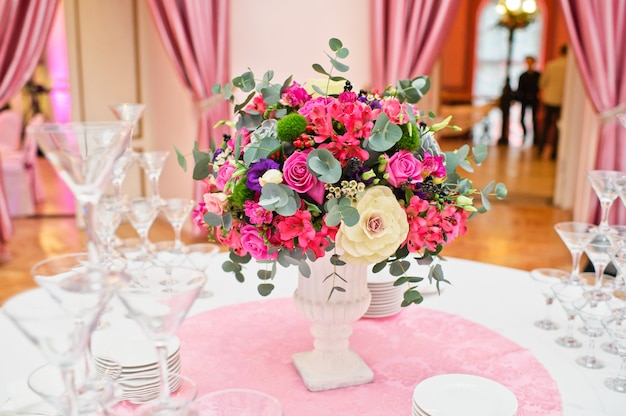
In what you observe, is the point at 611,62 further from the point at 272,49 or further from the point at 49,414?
the point at 49,414

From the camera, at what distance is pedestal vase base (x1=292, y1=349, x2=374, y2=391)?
1370 mm

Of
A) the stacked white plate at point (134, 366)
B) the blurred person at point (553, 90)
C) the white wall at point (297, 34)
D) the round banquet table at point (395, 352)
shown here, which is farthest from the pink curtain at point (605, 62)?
the blurred person at point (553, 90)

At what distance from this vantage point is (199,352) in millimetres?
1562

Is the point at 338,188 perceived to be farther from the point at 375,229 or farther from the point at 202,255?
the point at 202,255

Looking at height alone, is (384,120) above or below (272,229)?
above

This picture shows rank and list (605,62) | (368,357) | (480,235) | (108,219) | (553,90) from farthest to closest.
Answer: (553,90), (480,235), (605,62), (108,219), (368,357)

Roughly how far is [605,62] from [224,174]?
372cm

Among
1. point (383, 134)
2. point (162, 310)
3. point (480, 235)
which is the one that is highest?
point (383, 134)

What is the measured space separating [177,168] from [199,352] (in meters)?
3.92

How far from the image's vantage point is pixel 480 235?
520cm

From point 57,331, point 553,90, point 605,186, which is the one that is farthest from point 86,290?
point 553,90

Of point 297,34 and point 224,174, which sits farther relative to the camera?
point 297,34

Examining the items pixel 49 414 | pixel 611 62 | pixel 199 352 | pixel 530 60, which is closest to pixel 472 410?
pixel 199 352

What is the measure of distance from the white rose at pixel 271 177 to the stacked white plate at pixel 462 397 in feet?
1.63
